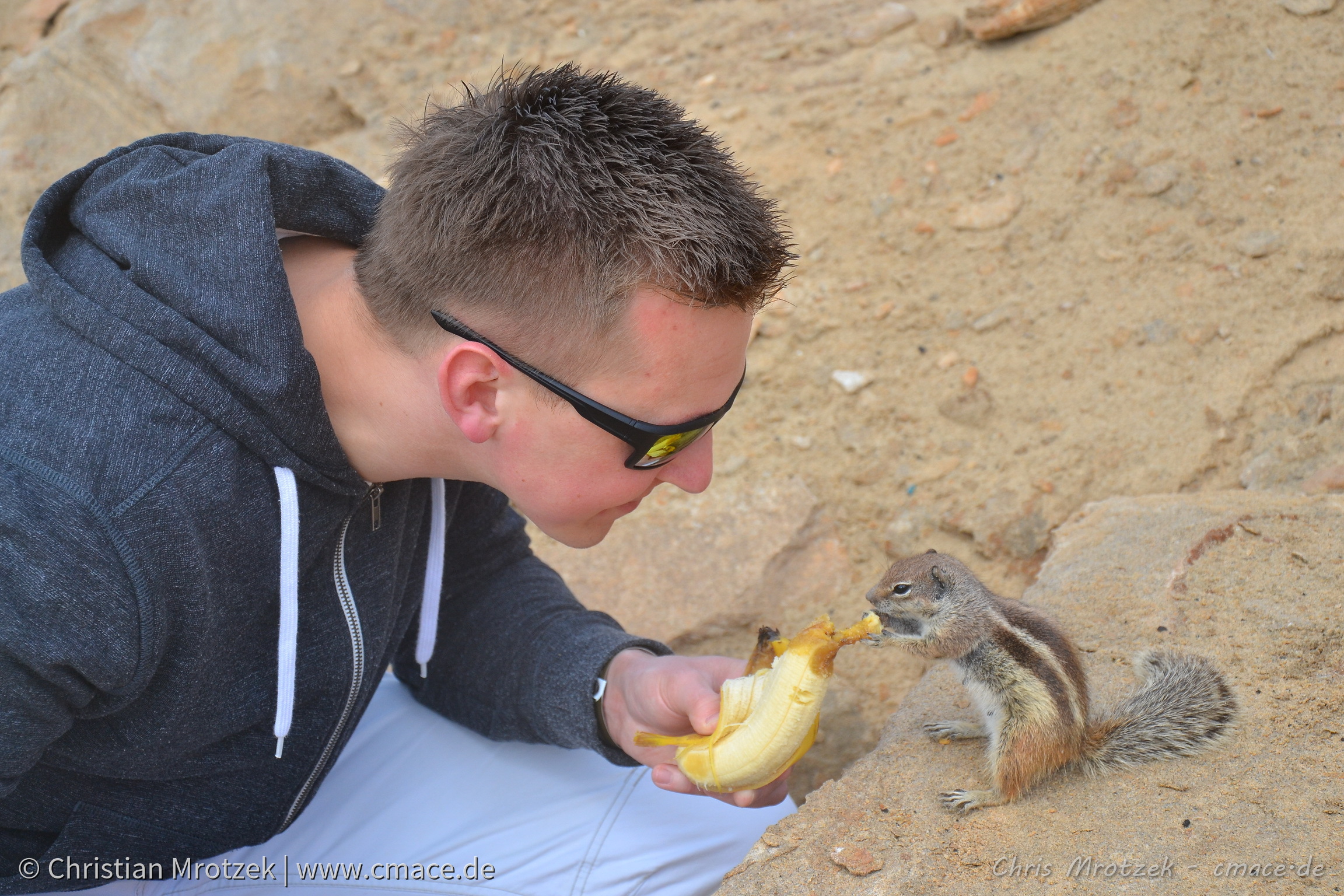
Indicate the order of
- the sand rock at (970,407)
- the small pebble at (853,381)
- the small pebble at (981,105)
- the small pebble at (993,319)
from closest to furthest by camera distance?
the sand rock at (970,407), the small pebble at (993,319), the small pebble at (853,381), the small pebble at (981,105)

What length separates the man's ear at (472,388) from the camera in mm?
2027

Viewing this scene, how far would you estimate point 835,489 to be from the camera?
159 inches

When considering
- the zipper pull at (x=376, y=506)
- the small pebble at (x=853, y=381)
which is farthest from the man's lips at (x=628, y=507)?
the small pebble at (x=853, y=381)

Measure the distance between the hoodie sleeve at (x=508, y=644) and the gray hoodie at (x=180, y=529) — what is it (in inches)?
1.2

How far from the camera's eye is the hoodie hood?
1986mm

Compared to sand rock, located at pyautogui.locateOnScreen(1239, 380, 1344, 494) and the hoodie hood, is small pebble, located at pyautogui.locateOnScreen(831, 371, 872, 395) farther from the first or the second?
the hoodie hood

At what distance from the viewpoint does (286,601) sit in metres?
2.20

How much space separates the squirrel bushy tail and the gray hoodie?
126 cm

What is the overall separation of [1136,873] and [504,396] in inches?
63.5

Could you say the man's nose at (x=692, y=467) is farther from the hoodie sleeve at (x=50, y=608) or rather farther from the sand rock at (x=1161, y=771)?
the hoodie sleeve at (x=50, y=608)

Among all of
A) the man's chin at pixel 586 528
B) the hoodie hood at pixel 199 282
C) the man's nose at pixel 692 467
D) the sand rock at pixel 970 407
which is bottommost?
the sand rock at pixel 970 407

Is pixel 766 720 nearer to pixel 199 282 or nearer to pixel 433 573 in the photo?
pixel 433 573

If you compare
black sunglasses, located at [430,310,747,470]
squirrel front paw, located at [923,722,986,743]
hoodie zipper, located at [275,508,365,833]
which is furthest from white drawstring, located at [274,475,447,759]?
squirrel front paw, located at [923,722,986,743]

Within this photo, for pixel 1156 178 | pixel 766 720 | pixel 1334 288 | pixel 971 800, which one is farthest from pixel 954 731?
pixel 1156 178
